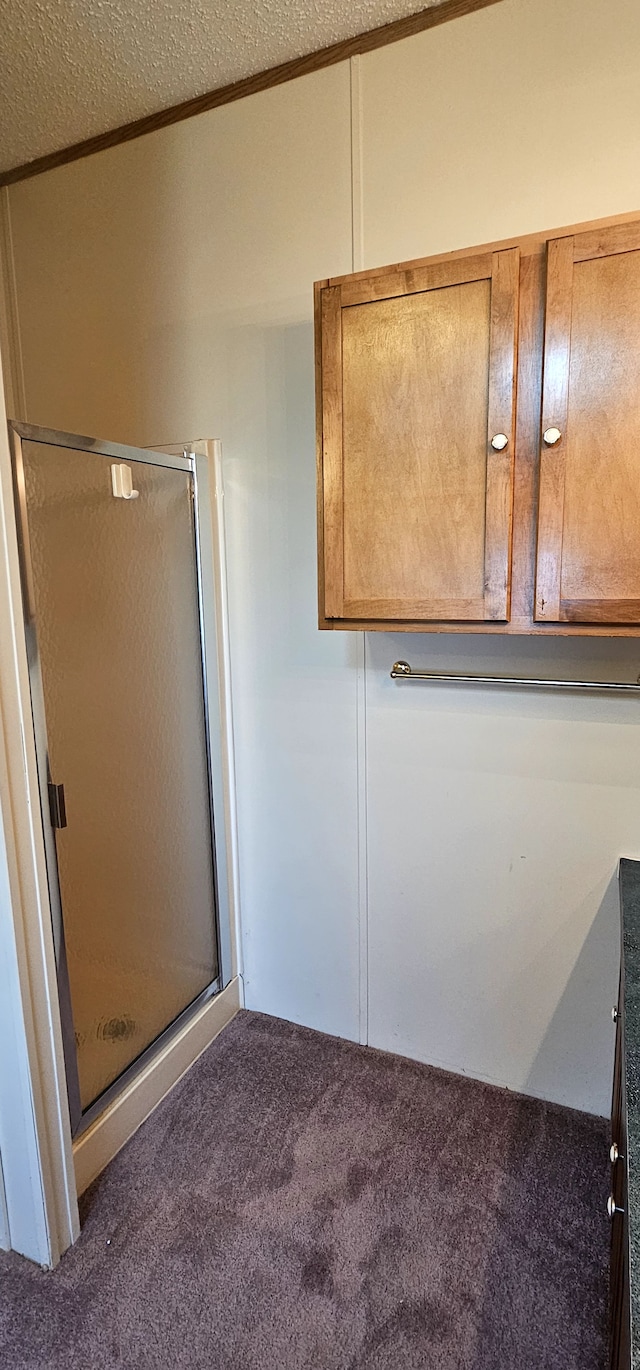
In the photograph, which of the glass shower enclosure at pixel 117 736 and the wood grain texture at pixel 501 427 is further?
the glass shower enclosure at pixel 117 736

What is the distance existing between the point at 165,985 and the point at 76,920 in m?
0.47

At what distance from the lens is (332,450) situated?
149 cm

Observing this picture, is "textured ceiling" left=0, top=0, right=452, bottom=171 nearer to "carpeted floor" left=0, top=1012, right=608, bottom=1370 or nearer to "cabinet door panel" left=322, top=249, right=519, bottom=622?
"cabinet door panel" left=322, top=249, right=519, bottom=622

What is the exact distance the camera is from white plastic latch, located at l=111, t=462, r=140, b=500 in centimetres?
159

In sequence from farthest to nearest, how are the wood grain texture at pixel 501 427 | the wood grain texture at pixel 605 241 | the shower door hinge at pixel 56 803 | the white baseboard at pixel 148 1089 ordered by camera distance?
A: the white baseboard at pixel 148 1089, the shower door hinge at pixel 56 803, the wood grain texture at pixel 501 427, the wood grain texture at pixel 605 241

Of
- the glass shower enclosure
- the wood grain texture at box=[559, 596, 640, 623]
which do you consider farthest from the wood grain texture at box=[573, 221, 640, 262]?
the glass shower enclosure

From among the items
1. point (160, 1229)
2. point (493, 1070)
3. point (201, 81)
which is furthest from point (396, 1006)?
point (201, 81)

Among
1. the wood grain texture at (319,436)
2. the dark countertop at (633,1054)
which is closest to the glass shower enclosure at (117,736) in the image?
the wood grain texture at (319,436)

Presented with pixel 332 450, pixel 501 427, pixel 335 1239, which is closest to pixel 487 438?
pixel 501 427

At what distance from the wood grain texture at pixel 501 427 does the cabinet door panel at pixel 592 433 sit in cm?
6

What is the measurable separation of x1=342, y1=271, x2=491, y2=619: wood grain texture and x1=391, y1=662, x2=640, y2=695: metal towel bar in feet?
0.96

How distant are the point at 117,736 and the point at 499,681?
3.09 ft

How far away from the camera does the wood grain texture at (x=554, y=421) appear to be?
123 centimetres

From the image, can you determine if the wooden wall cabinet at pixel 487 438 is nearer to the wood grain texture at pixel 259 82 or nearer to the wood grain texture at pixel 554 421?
the wood grain texture at pixel 554 421
